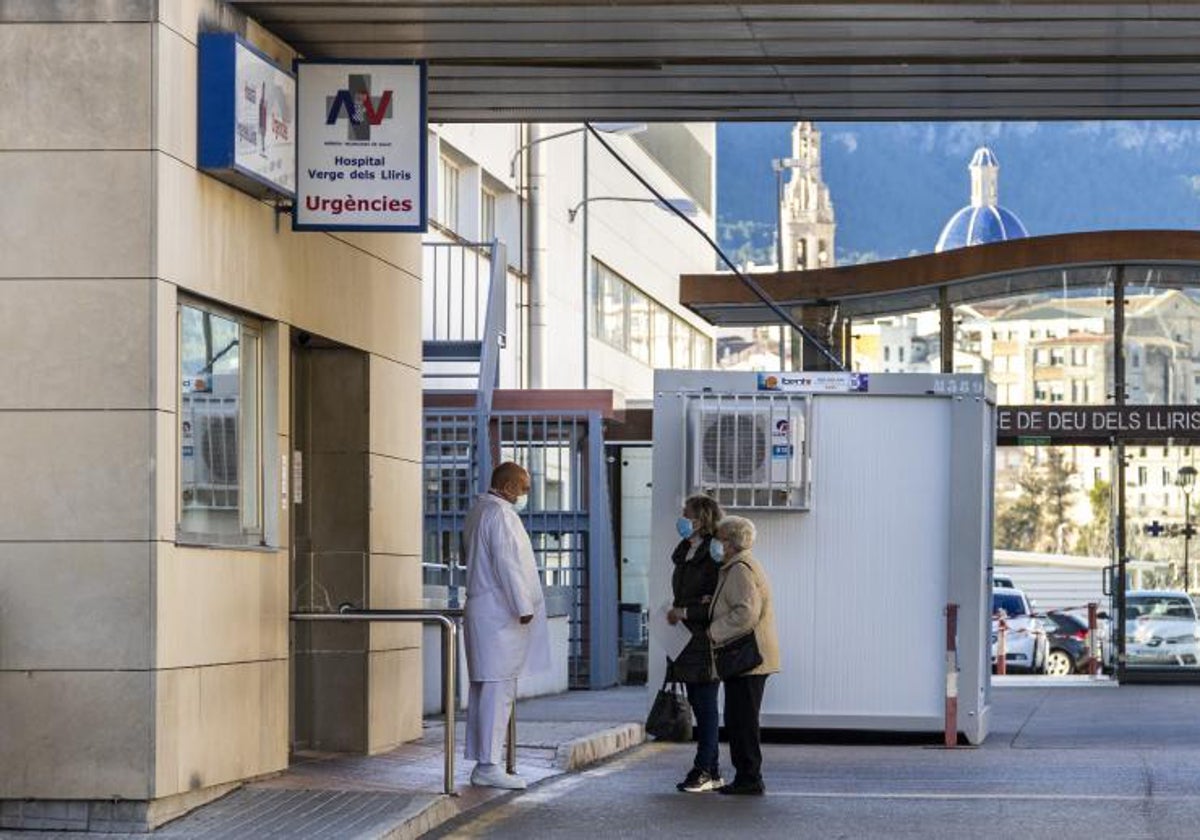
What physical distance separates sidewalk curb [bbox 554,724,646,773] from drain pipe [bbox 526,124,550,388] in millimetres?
20933

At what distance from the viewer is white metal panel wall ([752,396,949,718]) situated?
18.0m

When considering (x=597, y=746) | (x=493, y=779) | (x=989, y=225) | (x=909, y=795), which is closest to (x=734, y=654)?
(x=909, y=795)

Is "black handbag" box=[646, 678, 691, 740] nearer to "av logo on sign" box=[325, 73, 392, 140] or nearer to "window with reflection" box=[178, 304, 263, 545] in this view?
"window with reflection" box=[178, 304, 263, 545]

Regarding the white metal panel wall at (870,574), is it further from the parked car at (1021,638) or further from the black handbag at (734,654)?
the parked car at (1021,638)

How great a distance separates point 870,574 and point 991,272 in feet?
35.1

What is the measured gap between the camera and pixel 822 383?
18.0 m

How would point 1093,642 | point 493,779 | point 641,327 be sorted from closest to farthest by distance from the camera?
1. point 493,779
2. point 1093,642
3. point 641,327

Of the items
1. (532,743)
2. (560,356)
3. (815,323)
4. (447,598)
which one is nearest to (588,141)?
(560,356)

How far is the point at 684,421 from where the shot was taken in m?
18.3

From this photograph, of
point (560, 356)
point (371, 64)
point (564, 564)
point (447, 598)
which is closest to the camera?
point (371, 64)

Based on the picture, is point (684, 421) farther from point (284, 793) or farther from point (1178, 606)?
point (1178, 606)

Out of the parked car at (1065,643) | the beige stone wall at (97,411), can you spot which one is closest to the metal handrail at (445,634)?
the beige stone wall at (97,411)

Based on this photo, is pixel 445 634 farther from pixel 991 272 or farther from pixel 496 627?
pixel 991 272

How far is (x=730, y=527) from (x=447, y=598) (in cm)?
687
